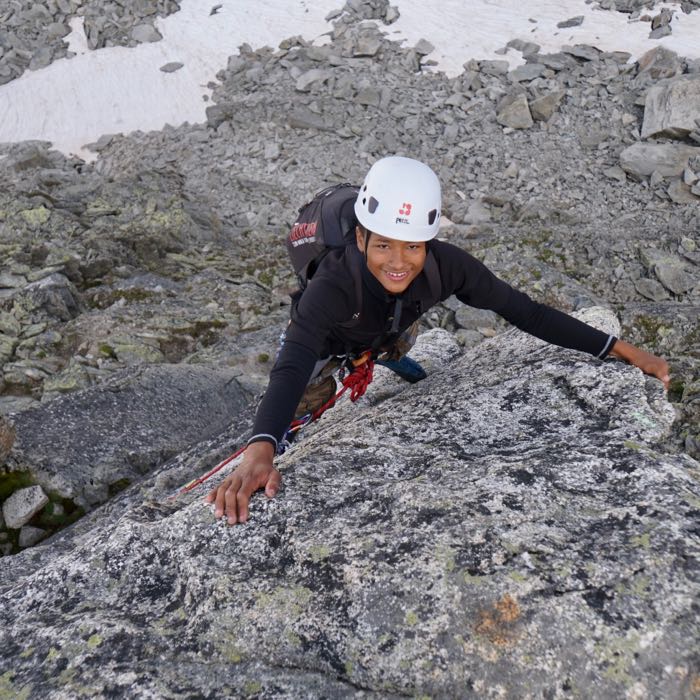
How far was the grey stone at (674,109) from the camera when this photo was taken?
2342 centimetres

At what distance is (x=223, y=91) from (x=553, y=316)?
28694mm

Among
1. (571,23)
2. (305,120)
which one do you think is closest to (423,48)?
(571,23)

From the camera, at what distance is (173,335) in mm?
16359

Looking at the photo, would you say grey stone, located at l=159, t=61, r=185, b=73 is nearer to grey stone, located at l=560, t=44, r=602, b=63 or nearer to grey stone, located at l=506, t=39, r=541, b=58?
grey stone, located at l=506, t=39, r=541, b=58

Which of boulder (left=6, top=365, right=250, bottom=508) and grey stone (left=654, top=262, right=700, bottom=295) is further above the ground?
boulder (left=6, top=365, right=250, bottom=508)

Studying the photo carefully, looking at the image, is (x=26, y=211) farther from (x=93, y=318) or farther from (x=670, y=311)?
(x=670, y=311)

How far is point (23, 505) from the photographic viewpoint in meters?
8.62

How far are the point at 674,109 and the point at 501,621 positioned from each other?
24900 mm

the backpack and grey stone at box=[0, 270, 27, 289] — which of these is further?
grey stone at box=[0, 270, 27, 289]

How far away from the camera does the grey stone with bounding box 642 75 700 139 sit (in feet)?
76.8

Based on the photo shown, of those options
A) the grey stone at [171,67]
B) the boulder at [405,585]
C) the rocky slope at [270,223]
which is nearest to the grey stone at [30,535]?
the rocky slope at [270,223]

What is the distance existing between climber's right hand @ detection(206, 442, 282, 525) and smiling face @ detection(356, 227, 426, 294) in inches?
68.7

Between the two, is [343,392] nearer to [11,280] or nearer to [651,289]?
[651,289]

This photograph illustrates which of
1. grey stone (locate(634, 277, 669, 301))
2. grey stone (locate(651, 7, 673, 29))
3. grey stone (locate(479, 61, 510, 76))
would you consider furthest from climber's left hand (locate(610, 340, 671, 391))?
grey stone (locate(651, 7, 673, 29))
